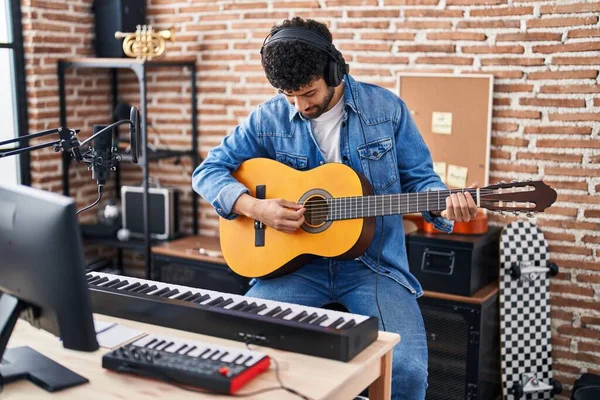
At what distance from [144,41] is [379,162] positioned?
6.62 ft

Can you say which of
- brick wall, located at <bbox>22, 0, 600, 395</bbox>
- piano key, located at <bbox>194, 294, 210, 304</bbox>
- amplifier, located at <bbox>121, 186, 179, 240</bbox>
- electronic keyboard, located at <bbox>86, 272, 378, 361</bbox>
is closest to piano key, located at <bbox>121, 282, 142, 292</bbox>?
electronic keyboard, located at <bbox>86, 272, 378, 361</bbox>

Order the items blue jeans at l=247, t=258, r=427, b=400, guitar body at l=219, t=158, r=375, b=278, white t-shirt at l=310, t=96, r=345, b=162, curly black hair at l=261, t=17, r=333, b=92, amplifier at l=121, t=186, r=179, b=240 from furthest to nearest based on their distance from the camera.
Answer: amplifier at l=121, t=186, r=179, b=240 → white t-shirt at l=310, t=96, r=345, b=162 → guitar body at l=219, t=158, r=375, b=278 → curly black hair at l=261, t=17, r=333, b=92 → blue jeans at l=247, t=258, r=427, b=400

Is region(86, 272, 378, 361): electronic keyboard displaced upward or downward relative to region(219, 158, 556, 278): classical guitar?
downward

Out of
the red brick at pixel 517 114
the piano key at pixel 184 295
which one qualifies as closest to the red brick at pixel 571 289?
the red brick at pixel 517 114

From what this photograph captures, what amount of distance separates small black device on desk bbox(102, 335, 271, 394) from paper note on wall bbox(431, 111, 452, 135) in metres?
2.19

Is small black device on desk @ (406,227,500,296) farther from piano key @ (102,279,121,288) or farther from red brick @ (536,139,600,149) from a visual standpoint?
piano key @ (102,279,121,288)

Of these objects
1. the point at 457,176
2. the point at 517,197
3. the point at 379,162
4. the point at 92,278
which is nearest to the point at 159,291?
the point at 92,278

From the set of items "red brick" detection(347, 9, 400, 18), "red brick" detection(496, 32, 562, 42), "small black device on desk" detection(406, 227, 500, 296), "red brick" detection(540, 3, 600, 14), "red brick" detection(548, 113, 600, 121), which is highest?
"red brick" detection(347, 9, 400, 18)

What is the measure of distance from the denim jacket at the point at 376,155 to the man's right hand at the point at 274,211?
0.05 meters

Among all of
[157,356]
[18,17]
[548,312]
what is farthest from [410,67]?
[157,356]

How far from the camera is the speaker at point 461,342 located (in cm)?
335

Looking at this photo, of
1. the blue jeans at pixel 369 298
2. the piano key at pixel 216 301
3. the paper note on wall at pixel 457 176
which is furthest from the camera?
the paper note on wall at pixel 457 176

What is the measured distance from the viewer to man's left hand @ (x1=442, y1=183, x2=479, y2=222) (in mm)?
2375

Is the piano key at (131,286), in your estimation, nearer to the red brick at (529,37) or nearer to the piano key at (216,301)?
the piano key at (216,301)
